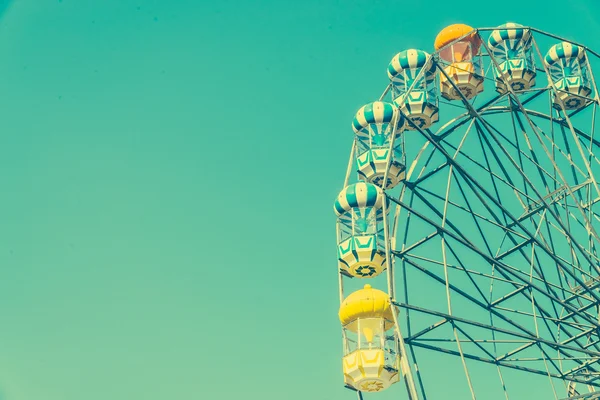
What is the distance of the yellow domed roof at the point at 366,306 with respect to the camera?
19.5 meters

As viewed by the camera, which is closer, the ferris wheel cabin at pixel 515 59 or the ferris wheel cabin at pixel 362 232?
the ferris wheel cabin at pixel 362 232

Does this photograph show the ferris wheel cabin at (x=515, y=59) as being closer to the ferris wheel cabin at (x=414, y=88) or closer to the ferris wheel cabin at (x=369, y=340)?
the ferris wheel cabin at (x=414, y=88)

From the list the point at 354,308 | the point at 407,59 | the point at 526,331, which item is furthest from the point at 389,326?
the point at 407,59

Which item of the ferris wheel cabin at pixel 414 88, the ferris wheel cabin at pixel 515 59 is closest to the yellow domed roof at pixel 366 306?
the ferris wheel cabin at pixel 414 88

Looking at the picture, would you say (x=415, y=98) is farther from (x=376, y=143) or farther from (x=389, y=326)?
(x=389, y=326)

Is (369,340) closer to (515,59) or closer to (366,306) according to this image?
(366,306)

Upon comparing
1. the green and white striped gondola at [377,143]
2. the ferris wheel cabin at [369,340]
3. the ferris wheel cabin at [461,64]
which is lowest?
the ferris wheel cabin at [369,340]

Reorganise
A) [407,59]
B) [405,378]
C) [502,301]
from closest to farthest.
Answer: [405,378], [502,301], [407,59]

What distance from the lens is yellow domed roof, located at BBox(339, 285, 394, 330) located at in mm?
19547

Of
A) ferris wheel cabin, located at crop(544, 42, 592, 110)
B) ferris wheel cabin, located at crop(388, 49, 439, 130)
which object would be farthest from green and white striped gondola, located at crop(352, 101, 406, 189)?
ferris wheel cabin, located at crop(544, 42, 592, 110)

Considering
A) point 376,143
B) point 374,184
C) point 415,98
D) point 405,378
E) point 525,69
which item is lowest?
Answer: point 405,378

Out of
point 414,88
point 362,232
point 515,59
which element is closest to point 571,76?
point 515,59

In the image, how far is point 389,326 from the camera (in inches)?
774

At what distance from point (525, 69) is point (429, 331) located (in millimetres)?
9537
